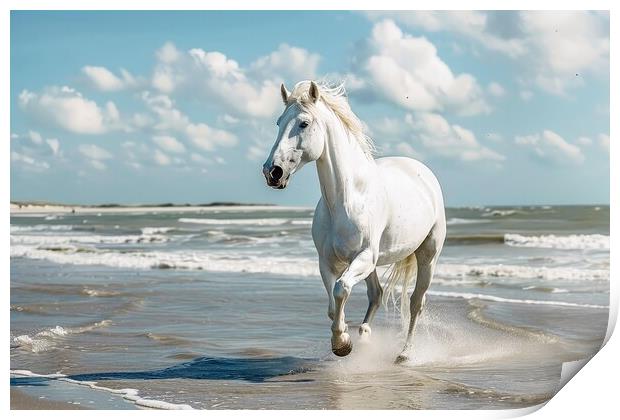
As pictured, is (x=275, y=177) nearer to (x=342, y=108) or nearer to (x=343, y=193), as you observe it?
(x=343, y=193)

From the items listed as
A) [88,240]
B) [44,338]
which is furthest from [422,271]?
[88,240]

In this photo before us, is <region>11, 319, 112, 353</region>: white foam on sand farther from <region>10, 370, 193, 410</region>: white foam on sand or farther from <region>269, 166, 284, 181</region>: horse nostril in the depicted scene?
<region>269, 166, 284, 181</region>: horse nostril

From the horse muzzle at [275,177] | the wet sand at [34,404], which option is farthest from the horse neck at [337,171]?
the wet sand at [34,404]

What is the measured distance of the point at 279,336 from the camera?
7.16 meters

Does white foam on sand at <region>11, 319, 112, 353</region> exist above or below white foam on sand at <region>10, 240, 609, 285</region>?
below

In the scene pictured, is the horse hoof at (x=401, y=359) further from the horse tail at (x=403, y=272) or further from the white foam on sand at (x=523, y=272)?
the white foam on sand at (x=523, y=272)

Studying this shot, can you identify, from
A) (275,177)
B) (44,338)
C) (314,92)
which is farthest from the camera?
(44,338)

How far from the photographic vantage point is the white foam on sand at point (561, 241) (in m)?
17.5

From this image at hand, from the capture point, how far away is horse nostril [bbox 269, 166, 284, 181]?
475 centimetres

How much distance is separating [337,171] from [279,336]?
239cm

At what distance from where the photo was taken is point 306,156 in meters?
4.98

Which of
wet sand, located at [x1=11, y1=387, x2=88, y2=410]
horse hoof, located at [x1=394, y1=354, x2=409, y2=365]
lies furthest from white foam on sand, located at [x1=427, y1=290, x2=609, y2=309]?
wet sand, located at [x1=11, y1=387, x2=88, y2=410]
